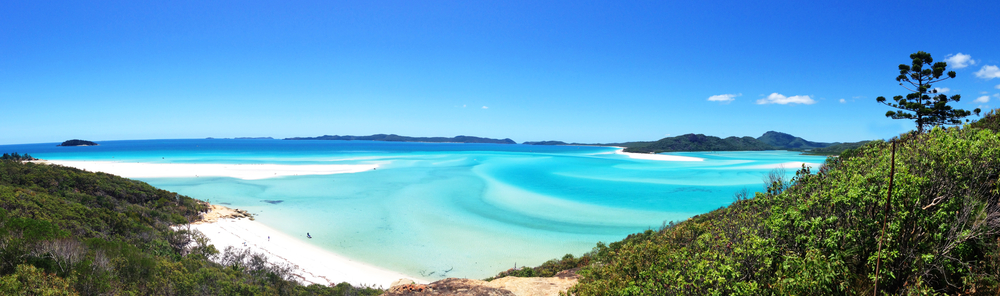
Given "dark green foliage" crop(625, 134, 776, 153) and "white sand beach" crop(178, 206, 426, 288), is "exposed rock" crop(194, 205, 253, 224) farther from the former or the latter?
"dark green foliage" crop(625, 134, 776, 153)

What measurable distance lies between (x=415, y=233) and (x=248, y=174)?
111ft

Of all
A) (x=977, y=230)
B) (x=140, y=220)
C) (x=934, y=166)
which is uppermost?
(x=934, y=166)

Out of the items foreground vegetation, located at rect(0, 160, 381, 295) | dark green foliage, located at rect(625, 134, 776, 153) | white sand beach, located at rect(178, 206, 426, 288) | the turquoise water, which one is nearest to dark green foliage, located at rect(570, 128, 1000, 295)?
foreground vegetation, located at rect(0, 160, 381, 295)

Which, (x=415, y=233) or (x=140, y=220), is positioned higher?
(x=140, y=220)

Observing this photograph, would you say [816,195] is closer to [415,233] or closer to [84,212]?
[415,233]

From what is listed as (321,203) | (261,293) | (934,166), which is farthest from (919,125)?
(321,203)

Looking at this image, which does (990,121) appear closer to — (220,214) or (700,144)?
(220,214)

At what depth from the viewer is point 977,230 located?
147 inches

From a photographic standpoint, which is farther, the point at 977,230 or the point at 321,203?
the point at 321,203

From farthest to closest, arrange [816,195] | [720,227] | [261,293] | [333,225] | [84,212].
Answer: [333,225], [84,212], [261,293], [720,227], [816,195]

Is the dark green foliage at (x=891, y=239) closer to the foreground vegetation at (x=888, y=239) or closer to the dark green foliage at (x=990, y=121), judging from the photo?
the foreground vegetation at (x=888, y=239)

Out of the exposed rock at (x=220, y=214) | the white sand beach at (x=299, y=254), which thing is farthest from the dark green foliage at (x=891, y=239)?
the exposed rock at (x=220, y=214)

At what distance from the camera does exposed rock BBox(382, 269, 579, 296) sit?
29.4 ft

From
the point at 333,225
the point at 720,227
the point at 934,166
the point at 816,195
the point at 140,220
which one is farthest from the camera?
the point at 333,225
